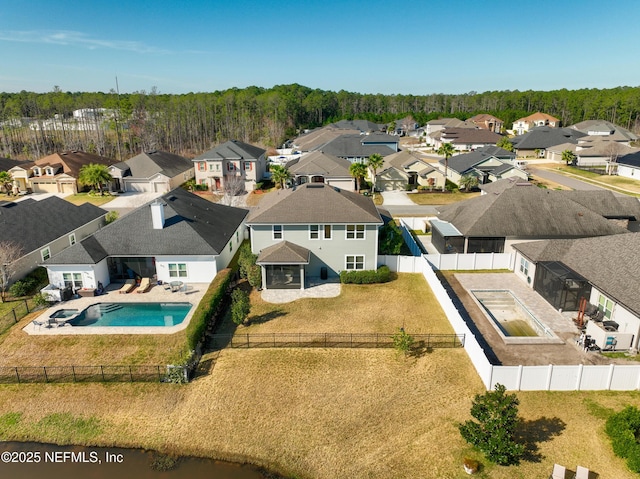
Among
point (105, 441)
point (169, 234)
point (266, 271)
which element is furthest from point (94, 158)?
point (105, 441)

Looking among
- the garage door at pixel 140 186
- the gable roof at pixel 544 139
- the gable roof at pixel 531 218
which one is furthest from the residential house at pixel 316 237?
the gable roof at pixel 544 139

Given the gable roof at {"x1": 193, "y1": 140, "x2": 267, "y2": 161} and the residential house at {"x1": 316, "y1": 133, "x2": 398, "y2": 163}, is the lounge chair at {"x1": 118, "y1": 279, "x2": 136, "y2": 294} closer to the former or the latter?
the gable roof at {"x1": 193, "y1": 140, "x2": 267, "y2": 161}

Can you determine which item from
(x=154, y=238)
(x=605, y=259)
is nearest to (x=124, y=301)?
(x=154, y=238)

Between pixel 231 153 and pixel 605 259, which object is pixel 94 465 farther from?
pixel 231 153

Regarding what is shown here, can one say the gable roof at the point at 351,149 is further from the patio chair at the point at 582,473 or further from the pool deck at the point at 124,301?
the patio chair at the point at 582,473

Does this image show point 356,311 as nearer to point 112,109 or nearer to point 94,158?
point 94,158

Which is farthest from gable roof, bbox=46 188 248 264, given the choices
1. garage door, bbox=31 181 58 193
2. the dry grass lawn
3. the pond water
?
garage door, bbox=31 181 58 193
